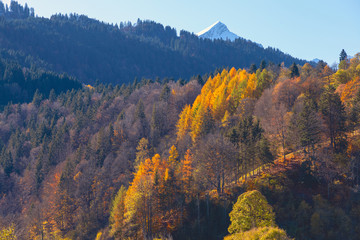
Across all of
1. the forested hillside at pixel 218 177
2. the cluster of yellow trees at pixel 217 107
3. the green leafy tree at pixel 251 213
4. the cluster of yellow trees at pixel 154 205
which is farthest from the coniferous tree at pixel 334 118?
the cluster of yellow trees at pixel 217 107

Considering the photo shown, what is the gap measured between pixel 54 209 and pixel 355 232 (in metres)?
71.7

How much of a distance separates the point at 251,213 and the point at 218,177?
20331mm

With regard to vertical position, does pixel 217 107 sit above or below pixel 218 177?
above

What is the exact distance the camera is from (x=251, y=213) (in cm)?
4044

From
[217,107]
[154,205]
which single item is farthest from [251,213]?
[217,107]

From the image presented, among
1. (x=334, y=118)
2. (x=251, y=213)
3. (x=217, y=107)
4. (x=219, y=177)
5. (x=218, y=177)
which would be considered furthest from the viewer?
(x=217, y=107)

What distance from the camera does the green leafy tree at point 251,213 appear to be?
3974 centimetres

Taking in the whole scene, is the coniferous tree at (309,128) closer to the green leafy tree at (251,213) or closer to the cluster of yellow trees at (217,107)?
the green leafy tree at (251,213)

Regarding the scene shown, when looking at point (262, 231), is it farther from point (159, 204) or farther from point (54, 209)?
point (54, 209)

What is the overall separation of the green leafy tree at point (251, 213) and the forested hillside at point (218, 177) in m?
0.15

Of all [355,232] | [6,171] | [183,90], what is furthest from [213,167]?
[6,171]

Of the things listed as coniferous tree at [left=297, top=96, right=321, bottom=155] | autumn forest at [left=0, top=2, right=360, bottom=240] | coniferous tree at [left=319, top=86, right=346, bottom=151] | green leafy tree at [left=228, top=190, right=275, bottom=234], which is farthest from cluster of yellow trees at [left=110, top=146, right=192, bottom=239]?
coniferous tree at [left=319, top=86, right=346, bottom=151]

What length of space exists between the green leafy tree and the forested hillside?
15 cm

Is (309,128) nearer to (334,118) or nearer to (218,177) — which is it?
(334,118)
